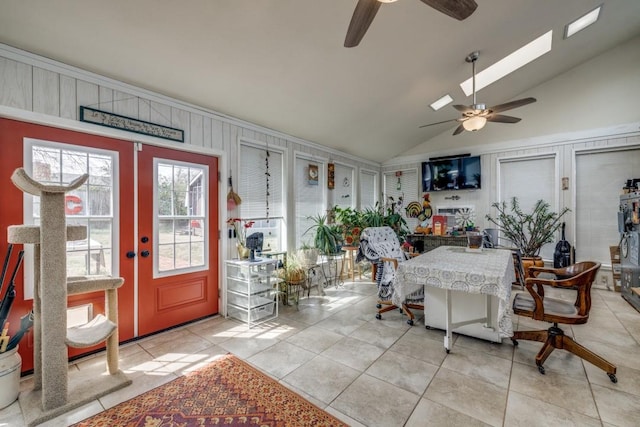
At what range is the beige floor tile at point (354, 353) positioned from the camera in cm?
244

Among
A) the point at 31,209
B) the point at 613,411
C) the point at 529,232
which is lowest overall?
the point at 613,411

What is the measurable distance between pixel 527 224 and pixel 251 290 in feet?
17.5

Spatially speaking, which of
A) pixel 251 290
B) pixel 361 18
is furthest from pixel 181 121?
pixel 361 18

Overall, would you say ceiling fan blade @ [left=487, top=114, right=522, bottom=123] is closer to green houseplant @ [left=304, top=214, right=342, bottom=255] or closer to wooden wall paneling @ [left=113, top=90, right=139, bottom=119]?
green houseplant @ [left=304, top=214, right=342, bottom=255]

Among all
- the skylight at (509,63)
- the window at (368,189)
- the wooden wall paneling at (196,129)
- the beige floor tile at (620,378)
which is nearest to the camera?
the beige floor tile at (620,378)

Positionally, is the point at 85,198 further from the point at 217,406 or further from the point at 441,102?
Result: the point at 441,102

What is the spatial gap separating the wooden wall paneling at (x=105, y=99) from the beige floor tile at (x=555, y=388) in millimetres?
4149

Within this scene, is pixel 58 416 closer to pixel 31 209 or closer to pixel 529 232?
pixel 31 209

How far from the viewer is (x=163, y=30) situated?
227 cm

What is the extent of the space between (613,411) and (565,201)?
14.3 ft

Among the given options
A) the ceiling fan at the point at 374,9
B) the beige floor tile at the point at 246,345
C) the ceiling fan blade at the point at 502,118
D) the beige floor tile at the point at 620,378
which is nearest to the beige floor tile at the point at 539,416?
the beige floor tile at the point at 620,378

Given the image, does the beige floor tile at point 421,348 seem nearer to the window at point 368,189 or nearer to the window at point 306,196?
the window at point 306,196

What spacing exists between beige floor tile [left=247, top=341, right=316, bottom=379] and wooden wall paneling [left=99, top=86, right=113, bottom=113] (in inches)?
105

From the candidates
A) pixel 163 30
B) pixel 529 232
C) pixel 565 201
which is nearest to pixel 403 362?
pixel 163 30
